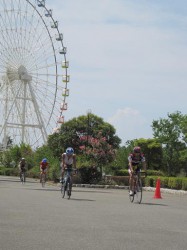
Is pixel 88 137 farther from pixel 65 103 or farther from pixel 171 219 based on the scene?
pixel 171 219

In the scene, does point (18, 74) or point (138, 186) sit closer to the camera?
point (138, 186)

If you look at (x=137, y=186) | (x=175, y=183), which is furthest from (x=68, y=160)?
(x=175, y=183)

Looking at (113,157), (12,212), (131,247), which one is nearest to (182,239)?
(131,247)

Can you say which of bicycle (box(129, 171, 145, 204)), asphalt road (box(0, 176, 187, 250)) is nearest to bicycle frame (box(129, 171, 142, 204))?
bicycle (box(129, 171, 145, 204))

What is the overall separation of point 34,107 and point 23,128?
7.74 ft

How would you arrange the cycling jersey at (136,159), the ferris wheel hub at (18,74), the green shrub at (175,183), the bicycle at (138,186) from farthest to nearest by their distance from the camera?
1. the ferris wheel hub at (18,74)
2. the green shrub at (175,183)
3. the bicycle at (138,186)
4. the cycling jersey at (136,159)

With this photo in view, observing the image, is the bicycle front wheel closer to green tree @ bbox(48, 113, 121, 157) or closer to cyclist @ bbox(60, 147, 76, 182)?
cyclist @ bbox(60, 147, 76, 182)

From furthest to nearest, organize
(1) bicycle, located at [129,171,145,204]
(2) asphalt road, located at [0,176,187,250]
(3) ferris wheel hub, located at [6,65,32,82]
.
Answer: (3) ferris wheel hub, located at [6,65,32,82] → (1) bicycle, located at [129,171,145,204] → (2) asphalt road, located at [0,176,187,250]

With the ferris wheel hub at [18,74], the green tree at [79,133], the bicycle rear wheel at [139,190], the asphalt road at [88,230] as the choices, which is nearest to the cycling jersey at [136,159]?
the bicycle rear wheel at [139,190]

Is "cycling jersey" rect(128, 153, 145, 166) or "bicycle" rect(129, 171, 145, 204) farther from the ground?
"cycling jersey" rect(128, 153, 145, 166)

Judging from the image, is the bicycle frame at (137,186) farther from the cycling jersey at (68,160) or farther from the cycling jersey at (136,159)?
the cycling jersey at (68,160)

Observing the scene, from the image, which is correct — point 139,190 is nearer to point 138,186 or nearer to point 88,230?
point 138,186

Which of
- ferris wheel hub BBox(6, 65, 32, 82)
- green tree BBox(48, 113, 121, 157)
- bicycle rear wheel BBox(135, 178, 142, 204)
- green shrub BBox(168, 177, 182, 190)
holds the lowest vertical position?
bicycle rear wheel BBox(135, 178, 142, 204)

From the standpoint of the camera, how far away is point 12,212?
43.8 ft
